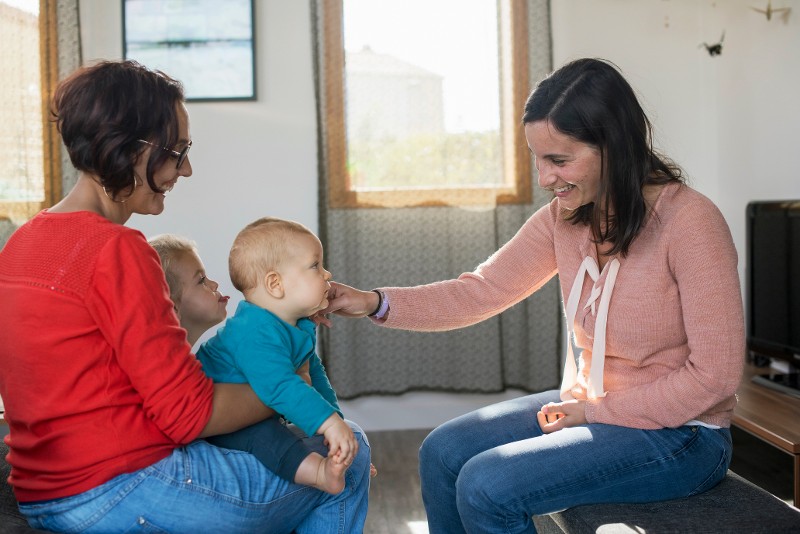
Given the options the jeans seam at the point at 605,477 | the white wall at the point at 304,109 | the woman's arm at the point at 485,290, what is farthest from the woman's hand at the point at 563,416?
the white wall at the point at 304,109

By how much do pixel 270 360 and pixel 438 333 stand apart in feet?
7.70

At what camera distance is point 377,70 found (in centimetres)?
378

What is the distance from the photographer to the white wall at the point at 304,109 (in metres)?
3.68

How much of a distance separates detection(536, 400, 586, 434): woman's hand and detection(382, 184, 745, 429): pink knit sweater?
1.0 inches

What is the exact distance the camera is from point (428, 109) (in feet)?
12.5

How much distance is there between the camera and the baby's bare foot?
4.62 feet

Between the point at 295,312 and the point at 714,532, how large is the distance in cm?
85

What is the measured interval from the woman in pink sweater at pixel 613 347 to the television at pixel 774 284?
1.18 metres

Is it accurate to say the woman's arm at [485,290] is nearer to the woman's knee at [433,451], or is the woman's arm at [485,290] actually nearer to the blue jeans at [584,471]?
the woman's knee at [433,451]

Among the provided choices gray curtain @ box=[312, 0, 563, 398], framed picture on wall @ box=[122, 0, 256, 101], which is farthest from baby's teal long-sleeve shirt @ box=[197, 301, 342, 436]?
framed picture on wall @ box=[122, 0, 256, 101]

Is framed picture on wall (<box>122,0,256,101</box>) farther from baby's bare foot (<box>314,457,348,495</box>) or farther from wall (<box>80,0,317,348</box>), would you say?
baby's bare foot (<box>314,457,348,495</box>)

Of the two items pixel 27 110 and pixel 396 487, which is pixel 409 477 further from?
pixel 27 110

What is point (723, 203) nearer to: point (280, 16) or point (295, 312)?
point (280, 16)

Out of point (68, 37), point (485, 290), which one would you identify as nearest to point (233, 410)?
point (485, 290)
